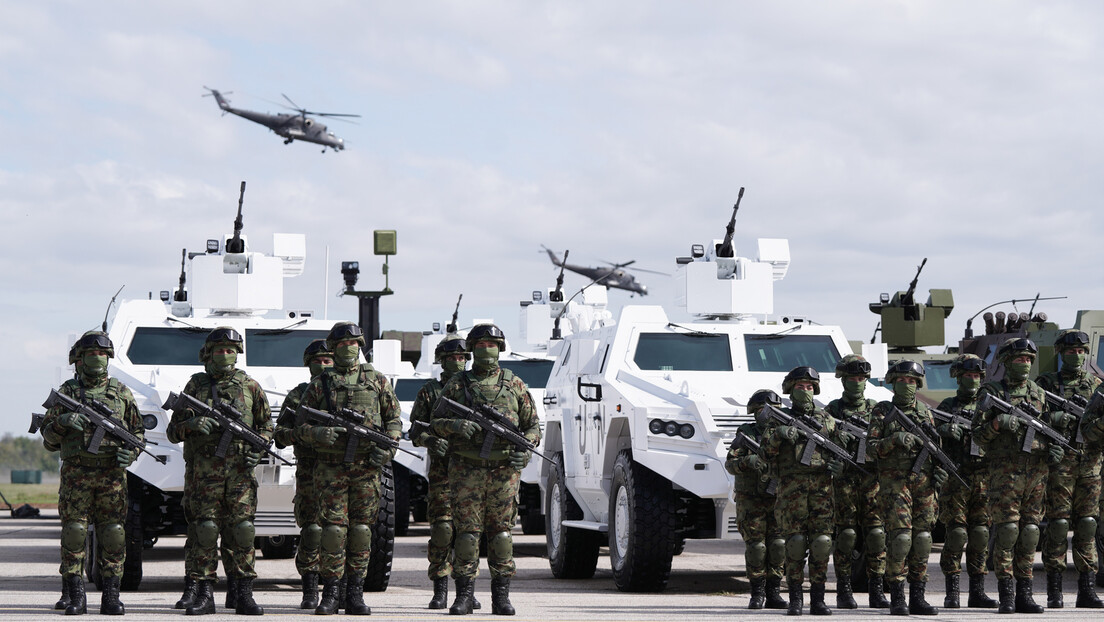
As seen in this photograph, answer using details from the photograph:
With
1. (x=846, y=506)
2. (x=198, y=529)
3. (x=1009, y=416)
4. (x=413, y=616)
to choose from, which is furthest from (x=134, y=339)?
(x=1009, y=416)

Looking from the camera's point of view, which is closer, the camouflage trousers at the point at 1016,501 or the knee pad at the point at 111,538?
the knee pad at the point at 111,538

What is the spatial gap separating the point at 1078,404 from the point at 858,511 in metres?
1.66

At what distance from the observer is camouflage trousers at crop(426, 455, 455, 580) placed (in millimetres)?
9914

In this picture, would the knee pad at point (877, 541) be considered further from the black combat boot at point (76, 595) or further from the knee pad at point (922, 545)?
the black combat boot at point (76, 595)

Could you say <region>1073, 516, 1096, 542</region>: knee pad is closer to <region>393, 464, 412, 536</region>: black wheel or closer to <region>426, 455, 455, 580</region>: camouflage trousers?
<region>426, 455, 455, 580</region>: camouflage trousers

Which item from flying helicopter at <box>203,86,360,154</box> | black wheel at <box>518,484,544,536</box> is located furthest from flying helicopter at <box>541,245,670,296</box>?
black wheel at <box>518,484,544,536</box>

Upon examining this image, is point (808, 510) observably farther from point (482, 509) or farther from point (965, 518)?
point (482, 509)

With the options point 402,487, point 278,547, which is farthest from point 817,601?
point 402,487

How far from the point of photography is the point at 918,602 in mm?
10055

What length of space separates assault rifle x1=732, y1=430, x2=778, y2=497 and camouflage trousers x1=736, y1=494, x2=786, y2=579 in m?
0.14

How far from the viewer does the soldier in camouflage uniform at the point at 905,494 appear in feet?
33.0

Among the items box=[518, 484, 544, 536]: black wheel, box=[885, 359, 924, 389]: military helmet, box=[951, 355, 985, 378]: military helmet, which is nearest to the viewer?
box=[885, 359, 924, 389]: military helmet

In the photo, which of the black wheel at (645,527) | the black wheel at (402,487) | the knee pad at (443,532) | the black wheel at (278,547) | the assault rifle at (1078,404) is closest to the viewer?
the knee pad at (443,532)

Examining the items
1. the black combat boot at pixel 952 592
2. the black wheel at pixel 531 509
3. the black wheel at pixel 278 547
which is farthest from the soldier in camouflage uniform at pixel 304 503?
the black wheel at pixel 531 509
